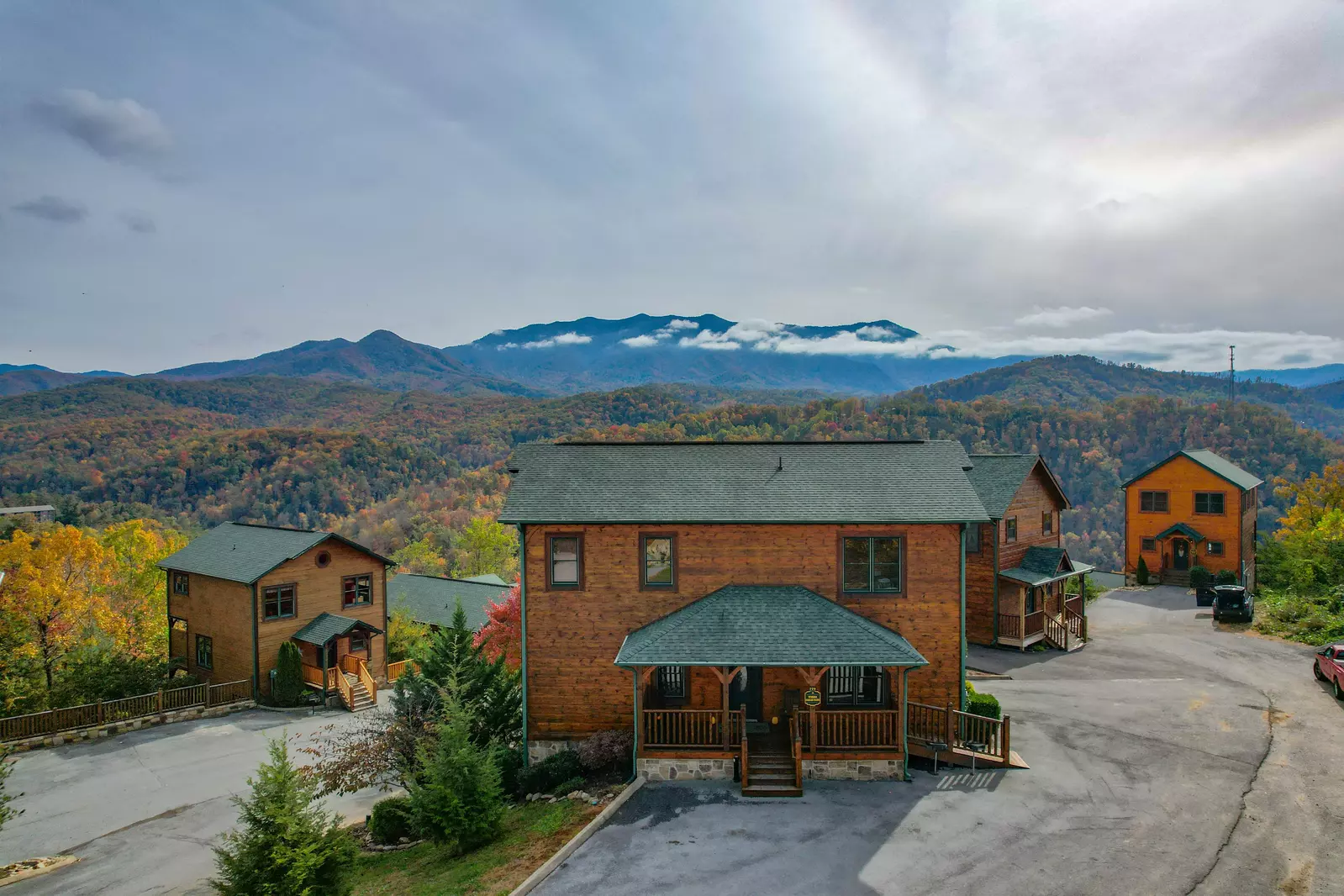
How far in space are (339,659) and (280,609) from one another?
3.35 metres

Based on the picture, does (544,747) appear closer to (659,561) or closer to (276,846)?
(659,561)

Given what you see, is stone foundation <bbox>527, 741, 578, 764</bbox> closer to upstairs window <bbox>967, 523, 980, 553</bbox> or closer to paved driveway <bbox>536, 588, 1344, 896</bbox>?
paved driveway <bbox>536, 588, 1344, 896</bbox>

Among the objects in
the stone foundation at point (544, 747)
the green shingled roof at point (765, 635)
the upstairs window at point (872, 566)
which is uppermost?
the upstairs window at point (872, 566)

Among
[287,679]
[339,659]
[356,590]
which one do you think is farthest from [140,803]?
[356,590]

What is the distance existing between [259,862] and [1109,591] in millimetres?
41543

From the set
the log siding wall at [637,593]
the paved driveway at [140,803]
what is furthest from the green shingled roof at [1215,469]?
the paved driveway at [140,803]

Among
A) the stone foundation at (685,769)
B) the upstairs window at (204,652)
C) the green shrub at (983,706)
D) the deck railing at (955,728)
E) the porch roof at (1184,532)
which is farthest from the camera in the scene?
the porch roof at (1184,532)

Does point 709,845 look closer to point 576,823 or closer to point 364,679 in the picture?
point 576,823

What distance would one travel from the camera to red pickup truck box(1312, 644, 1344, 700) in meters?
19.4

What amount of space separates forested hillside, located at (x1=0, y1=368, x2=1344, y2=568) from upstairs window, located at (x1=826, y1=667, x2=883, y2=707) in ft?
220

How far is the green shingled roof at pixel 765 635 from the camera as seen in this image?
49.2 ft

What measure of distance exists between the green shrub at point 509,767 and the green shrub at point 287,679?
16986 mm

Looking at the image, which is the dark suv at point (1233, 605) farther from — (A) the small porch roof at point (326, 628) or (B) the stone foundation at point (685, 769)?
(A) the small porch roof at point (326, 628)

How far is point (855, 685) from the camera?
658 inches
